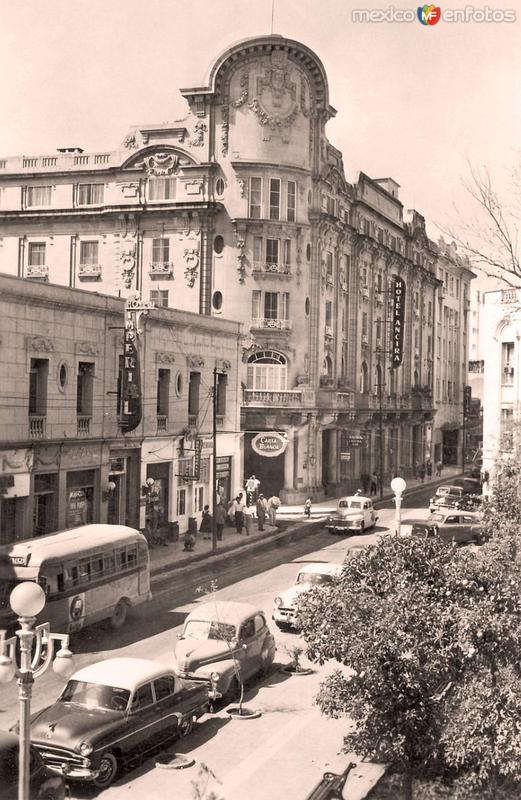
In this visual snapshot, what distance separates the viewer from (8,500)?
85.8 feet

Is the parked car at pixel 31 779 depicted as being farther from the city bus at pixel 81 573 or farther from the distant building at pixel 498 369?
the distant building at pixel 498 369

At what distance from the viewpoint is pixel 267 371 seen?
162ft

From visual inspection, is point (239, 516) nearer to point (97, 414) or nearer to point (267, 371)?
point (97, 414)

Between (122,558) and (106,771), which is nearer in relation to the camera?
(106,771)

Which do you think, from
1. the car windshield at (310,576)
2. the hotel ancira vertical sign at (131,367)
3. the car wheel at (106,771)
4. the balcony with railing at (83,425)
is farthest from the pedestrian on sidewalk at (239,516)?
the car wheel at (106,771)

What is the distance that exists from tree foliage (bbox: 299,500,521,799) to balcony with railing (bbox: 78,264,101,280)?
135 ft

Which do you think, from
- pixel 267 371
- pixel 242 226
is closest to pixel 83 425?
pixel 267 371

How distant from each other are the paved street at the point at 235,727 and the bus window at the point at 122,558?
64.1 inches

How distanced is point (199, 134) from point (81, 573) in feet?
111

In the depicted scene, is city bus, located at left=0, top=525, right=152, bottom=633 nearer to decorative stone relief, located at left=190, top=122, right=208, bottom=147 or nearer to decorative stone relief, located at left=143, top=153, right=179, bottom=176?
decorative stone relief, located at left=143, top=153, right=179, bottom=176

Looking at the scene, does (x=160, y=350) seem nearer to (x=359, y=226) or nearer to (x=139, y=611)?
(x=139, y=611)

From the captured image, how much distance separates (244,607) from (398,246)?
52315mm

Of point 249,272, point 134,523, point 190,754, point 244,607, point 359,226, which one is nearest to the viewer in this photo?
point 190,754

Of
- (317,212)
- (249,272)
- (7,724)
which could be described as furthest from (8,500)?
(317,212)
